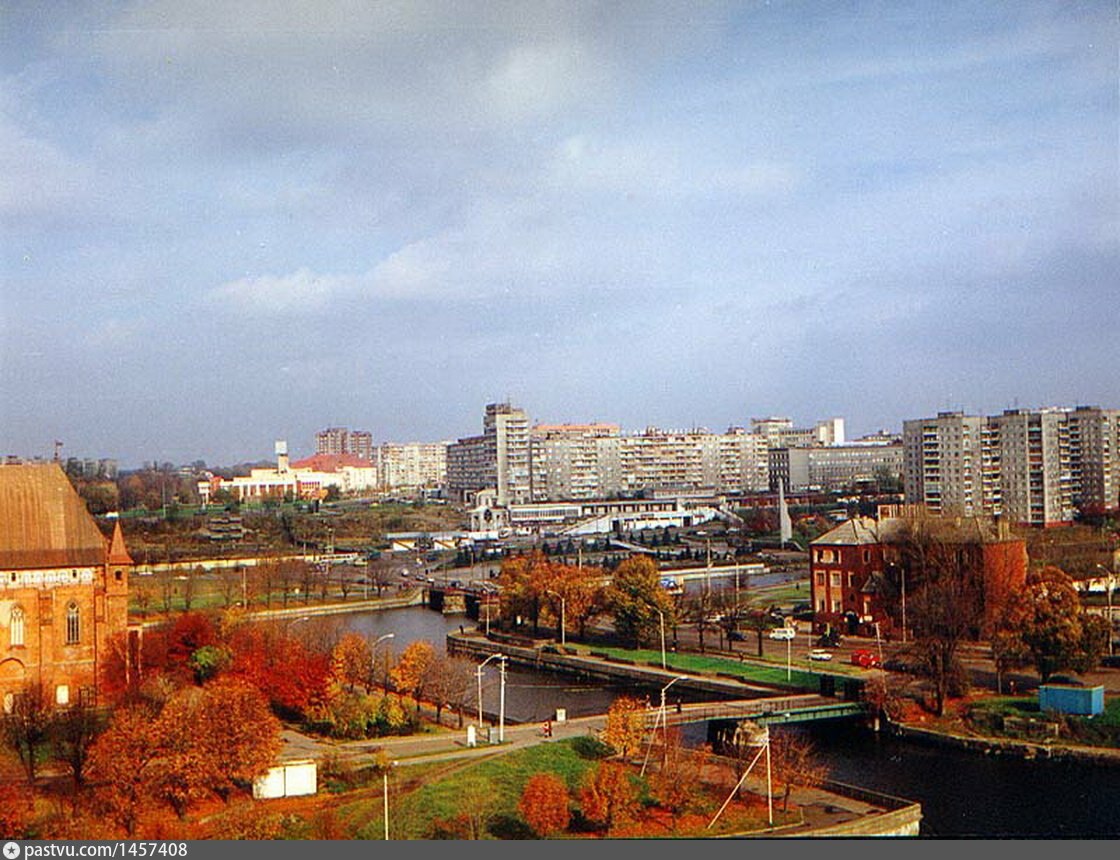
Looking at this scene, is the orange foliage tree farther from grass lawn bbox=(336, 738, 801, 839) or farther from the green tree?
grass lawn bbox=(336, 738, 801, 839)

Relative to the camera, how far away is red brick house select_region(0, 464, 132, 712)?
707cm

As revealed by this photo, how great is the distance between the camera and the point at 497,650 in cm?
991

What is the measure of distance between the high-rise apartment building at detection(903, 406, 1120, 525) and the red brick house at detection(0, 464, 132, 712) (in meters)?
10.4

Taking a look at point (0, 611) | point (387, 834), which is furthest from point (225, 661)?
point (387, 834)

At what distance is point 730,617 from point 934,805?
4.14 metres

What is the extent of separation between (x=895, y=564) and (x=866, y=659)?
62.2 inches

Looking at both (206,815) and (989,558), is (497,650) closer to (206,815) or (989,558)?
(989,558)

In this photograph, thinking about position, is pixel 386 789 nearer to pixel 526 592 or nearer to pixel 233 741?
pixel 233 741

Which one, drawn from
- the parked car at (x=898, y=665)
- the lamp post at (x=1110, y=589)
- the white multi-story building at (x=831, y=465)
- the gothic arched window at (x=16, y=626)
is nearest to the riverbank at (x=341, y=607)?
the gothic arched window at (x=16, y=626)

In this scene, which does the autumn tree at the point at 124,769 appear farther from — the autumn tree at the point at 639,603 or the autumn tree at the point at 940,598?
the autumn tree at the point at 639,603

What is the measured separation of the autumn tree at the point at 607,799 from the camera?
4.77 m

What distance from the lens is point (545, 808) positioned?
4.75m

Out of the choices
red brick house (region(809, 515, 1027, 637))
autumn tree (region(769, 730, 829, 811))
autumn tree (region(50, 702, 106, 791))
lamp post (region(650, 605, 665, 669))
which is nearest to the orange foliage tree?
autumn tree (region(50, 702, 106, 791))

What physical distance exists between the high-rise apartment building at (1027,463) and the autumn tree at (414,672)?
30.3ft
